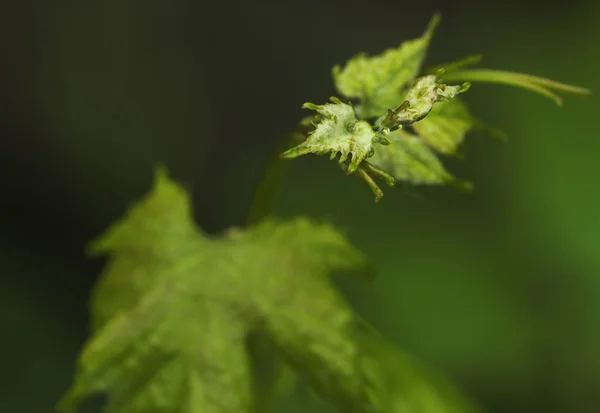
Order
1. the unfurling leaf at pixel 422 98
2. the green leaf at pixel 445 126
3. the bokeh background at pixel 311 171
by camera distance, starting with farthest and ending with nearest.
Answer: the bokeh background at pixel 311 171
the green leaf at pixel 445 126
the unfurling leaf at pixel 422 98

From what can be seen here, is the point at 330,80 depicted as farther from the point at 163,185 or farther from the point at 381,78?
the point at 381,78

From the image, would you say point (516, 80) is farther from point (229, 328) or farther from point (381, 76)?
point (229, 328)

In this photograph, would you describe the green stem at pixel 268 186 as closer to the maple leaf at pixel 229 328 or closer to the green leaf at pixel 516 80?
the maple leaf at pixel 229 328

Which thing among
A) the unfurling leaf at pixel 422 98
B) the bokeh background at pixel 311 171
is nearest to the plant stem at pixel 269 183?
the unfurling leaf at pixel 422 98

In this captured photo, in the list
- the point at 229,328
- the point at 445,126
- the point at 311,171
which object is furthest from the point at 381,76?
the point at 311,171

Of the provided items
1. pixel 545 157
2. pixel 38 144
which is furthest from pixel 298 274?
pixel 38 144

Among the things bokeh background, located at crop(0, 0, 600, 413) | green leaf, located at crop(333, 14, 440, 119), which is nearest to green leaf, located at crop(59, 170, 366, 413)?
green leaf, located at crop(333, 14, 440, 119)
